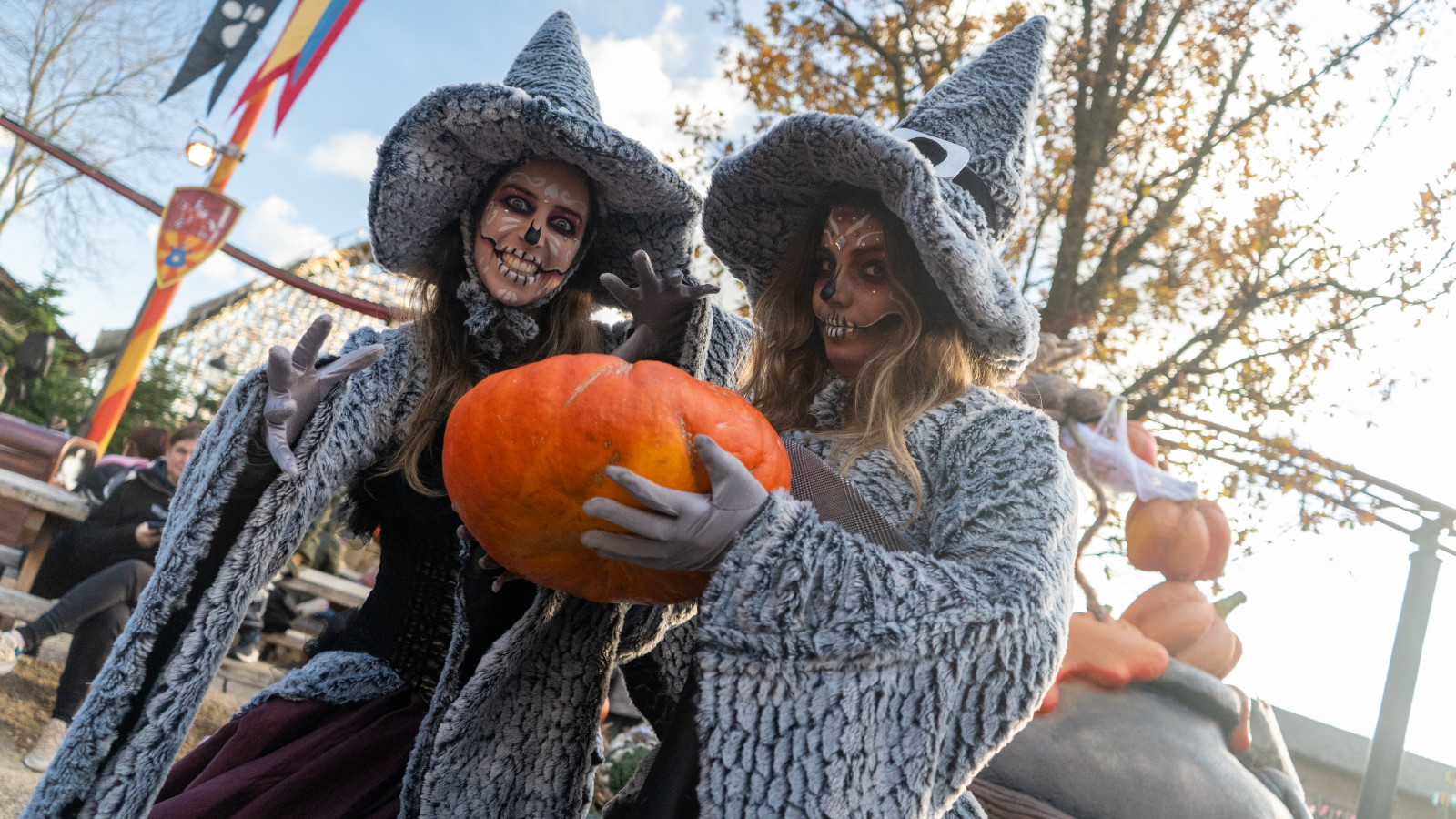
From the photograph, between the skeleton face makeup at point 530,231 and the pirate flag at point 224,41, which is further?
the pirate flag at point 224,41

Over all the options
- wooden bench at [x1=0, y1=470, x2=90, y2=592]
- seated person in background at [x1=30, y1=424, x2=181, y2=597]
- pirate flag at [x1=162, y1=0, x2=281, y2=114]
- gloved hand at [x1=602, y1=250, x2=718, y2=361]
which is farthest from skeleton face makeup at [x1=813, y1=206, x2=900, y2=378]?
pirate flag at [x1=162, y1=0, x2=281, y2=114]

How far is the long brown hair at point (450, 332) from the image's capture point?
2.01 metres

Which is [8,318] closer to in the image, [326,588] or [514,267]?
[326,588]

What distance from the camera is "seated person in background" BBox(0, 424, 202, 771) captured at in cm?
476

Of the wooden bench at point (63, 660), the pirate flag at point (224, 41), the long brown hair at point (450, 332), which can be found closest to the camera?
the long brown hair at point (450, 332)

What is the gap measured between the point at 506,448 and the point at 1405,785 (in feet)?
38.3

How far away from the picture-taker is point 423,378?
6.87 ft

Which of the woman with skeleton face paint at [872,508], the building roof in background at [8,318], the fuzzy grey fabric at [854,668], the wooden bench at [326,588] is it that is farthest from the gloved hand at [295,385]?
the building roof in background at [8,318]

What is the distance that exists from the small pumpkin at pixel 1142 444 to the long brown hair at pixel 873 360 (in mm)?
2873

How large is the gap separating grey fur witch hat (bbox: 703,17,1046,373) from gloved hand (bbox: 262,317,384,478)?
2.79ft

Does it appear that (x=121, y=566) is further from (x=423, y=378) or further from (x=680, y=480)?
(x=680, y=480)

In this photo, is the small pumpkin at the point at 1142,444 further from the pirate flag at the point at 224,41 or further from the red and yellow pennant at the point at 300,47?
the pirate flag at the point at 224,41

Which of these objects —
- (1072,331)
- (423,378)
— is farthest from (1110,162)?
(423,378)

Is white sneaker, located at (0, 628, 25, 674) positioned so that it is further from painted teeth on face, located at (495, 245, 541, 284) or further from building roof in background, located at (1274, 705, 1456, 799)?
building roof in background, located at (1274, 705, 1456, 799)
